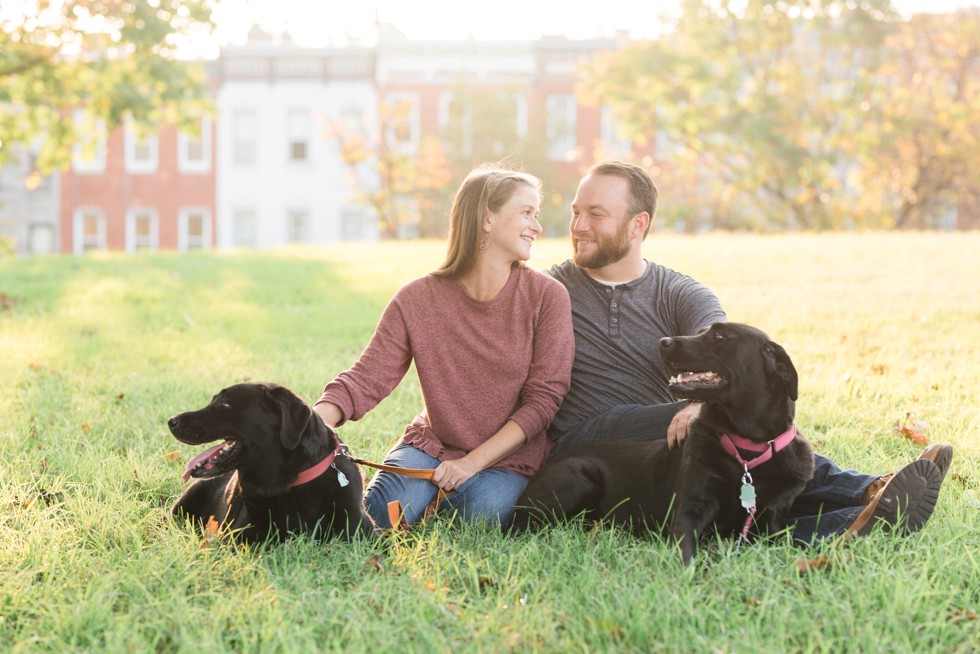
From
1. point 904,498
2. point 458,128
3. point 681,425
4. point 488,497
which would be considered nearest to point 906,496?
point 904,498

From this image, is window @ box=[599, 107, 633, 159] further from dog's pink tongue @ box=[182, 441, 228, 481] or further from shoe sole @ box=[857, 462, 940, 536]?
dog's pink tongue @ box=[182, 441, 228, 481]

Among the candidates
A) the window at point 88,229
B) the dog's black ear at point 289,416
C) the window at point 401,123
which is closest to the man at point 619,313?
the dog's black ear at point 289,416

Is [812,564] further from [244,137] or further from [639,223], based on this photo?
[244,137]

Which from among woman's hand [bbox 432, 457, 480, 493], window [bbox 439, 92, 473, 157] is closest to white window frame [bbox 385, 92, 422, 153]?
window [bbox 439, 92, 473, 157]

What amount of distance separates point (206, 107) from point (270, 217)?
54.1 ft

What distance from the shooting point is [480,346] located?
3.91 metres

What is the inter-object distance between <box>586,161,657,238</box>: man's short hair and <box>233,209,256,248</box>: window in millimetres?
29428

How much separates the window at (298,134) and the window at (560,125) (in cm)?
821

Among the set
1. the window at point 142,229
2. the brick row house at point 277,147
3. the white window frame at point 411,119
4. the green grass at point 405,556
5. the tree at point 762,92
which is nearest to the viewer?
the green grass at point 405,556

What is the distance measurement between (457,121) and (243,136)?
7.77 meters

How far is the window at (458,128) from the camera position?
97.4 ft

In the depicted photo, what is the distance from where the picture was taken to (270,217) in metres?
32.3

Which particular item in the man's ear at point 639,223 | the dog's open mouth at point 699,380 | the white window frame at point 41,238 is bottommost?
the white window frame at point 41,238

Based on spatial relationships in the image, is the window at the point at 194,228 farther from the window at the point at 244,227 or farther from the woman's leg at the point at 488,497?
the woman's leg at the point at 488,497
